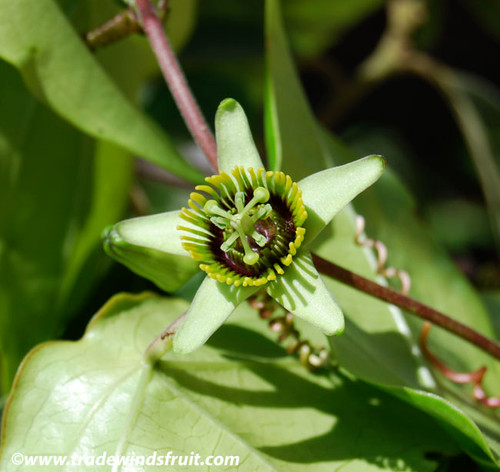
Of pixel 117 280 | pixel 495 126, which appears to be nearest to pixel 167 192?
pixel 117 280

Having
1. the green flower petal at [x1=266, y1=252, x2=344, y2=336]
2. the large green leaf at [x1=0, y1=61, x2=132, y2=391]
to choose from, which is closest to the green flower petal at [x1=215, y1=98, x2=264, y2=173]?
the green flower petal at [x1=266, y1=252, x2=344, y2=336]

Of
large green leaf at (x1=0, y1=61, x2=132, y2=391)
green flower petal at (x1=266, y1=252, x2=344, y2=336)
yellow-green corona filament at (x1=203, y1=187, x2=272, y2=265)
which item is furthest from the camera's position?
large green leaf at (x1=0, y1=61, x2=132, y2=391)

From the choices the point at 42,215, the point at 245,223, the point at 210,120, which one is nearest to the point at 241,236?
the point at 245,223

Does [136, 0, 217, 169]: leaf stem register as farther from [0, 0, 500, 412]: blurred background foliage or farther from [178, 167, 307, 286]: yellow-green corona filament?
[0, 0, 500, 412]: blurred background foliage

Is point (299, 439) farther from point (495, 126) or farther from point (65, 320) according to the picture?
point (495, 126)

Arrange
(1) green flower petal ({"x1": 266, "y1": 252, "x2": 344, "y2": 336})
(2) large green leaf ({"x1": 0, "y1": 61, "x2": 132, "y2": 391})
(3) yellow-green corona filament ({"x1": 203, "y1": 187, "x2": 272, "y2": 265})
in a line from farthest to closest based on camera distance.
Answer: (2) large green leaf ({"x1": 0, "y1": 61, "x2": 132, "y2": 391}) < (3) yellow-green corona filament ({"x1": 203, "y1": 187, "x2": 272, "y2": 265}) < (1) green flower petal ({"x1": 266, "y1": 252, "x2": 344, "y2": 336})

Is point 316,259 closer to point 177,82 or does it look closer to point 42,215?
point 177,82
